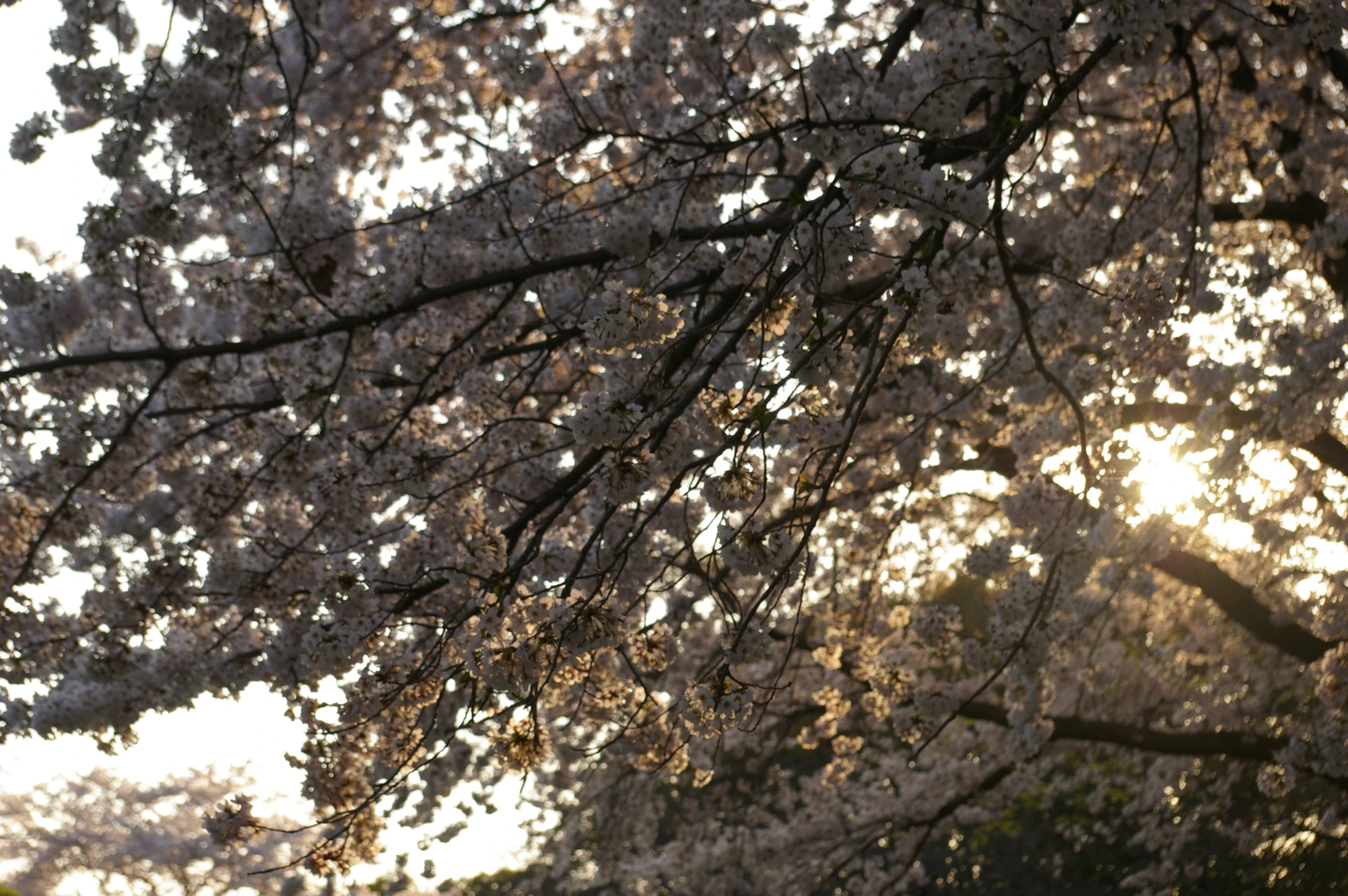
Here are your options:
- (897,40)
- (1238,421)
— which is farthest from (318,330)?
(1238,421)

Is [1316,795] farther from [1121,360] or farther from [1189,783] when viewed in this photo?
[1121,360]

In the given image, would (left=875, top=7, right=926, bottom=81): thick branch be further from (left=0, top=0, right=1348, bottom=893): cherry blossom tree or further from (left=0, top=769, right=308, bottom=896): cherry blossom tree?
(left=0, top=769, right=308, bottom=896): cherry blossom tree

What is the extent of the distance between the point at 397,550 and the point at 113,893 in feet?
57.3

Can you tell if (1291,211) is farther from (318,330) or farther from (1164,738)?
(318,330)

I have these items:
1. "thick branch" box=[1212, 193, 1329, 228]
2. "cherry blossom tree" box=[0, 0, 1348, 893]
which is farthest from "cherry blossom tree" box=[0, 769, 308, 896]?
"thick branch" box=[1212, 193, 1329, 228]

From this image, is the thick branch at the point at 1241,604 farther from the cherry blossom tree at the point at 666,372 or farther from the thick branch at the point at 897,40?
the thick branch at the point at 897,40

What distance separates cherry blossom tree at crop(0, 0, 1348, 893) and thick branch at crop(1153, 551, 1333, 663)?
3 centimetres

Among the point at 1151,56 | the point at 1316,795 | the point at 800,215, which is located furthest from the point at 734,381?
the point at 1316,795

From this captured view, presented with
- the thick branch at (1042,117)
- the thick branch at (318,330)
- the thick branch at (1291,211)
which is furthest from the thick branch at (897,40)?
the thick branch at (1291,211)

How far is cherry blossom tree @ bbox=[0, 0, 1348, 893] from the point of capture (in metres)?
2.63

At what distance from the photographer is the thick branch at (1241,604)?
670 centimetres

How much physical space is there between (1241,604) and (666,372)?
239 inches

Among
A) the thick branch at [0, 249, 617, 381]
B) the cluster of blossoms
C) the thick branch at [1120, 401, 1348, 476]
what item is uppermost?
the thick branch at [0, 249, 617, 381]

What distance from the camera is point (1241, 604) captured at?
6.89m
